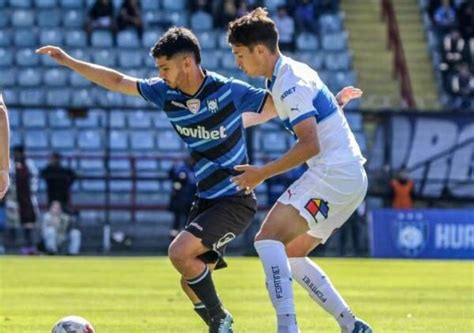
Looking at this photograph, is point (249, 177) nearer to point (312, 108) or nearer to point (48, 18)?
point (312, 108)

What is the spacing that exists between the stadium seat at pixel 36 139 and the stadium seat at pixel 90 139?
2.58ft

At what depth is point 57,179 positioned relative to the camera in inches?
1126

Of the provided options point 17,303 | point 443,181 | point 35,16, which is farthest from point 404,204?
point 17,303

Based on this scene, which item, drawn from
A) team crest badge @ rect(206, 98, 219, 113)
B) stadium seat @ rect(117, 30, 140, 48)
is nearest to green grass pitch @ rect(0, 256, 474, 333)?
team crest badge @ rect(206, 98, 219, 113)

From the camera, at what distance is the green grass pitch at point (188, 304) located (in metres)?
12.8

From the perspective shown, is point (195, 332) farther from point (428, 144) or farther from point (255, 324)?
point (428, 144)

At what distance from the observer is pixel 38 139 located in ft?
102

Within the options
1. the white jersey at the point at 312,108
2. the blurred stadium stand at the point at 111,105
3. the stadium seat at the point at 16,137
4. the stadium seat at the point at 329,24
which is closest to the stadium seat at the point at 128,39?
the blurred stadium stand at the point at 111,105

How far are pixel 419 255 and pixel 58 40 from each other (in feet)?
34.7

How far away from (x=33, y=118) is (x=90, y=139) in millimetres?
1461

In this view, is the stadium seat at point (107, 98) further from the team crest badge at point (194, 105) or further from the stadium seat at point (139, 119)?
the team crest badge at point (194, 105)

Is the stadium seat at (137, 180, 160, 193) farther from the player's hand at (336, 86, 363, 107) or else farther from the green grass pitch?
the player's hand at (336, 86, 363, 107)

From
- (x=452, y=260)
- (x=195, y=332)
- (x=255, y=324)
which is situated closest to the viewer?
(x=195, y=332)

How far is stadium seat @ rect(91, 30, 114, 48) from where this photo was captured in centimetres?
3356
